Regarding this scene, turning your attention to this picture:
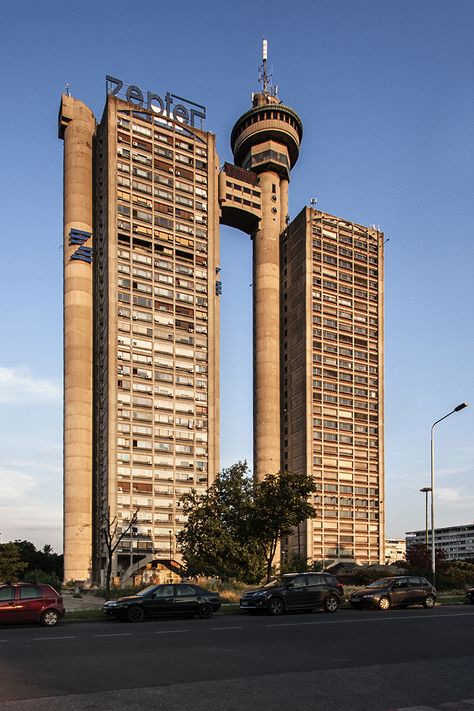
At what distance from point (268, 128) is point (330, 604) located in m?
115

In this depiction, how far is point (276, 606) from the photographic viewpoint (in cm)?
2919

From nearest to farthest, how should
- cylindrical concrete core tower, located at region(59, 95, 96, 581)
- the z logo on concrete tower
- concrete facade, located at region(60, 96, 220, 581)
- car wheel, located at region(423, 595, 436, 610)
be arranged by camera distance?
1. car wheel, located at region(423, 595, 436, 610)
2. concrete facade, located at region(60, 96, 220, 581)
3. cylindrical concrete core tower, located at region(59, 95, 96, 581)
4. the z logo on concrete tower

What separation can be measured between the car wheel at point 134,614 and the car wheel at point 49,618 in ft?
9.58

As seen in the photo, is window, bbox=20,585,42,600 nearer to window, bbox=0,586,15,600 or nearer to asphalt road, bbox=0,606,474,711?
window, bbox=0,586,15,600

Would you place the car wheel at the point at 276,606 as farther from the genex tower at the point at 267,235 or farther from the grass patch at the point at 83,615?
the genex tower at the point at 267,235

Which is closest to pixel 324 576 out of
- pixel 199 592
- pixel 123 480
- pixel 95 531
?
pixel 199 592

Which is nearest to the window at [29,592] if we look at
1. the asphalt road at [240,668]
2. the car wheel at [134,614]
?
the asphalt road at [240,668]

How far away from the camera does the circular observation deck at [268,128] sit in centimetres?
13168

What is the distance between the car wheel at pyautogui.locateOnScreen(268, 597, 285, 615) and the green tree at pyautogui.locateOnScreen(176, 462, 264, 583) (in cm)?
1543

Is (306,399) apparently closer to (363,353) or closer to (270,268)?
(363,353)

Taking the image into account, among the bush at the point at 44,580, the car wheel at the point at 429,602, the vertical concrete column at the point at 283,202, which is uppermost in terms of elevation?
the vertical concrete column at the point at 283,202

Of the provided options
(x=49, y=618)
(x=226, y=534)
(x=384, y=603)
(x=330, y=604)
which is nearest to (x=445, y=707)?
(x=49, y=618)

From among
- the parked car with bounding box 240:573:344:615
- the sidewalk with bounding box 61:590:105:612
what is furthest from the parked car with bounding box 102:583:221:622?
the sidewalk with bounding box 61:590:105:612

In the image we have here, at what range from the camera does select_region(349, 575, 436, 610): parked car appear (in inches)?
1262
